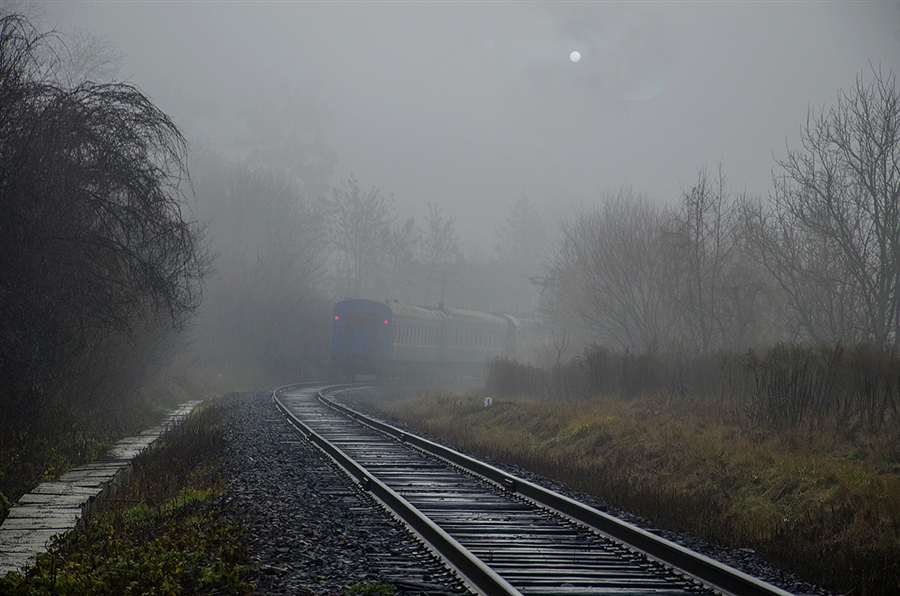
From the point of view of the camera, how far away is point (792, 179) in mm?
20219

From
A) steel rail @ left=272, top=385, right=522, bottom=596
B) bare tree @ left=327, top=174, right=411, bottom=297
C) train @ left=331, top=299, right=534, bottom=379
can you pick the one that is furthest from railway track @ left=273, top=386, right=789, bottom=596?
bare tree @ left=327, top=174, right=411, bottom=297

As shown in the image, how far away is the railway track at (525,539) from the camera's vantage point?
17.5 feet

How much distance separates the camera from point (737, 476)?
1005 cm

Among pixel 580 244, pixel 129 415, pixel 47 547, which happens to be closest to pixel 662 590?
pixel 47 547

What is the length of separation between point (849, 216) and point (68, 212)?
1707 cm

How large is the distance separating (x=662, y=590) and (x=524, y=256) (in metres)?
80.7

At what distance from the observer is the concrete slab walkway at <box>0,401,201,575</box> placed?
22.5ft

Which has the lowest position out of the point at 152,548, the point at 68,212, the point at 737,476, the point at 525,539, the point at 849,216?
the point at 152,548

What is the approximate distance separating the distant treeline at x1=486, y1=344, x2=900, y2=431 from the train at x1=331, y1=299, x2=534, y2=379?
67.4 ft

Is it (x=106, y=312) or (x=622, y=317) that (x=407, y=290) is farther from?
(x=106, y=312)

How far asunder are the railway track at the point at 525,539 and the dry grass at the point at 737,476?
0.88 m

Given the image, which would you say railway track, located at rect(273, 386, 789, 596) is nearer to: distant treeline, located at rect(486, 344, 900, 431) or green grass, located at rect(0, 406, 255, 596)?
green grass, located at rect(0, 406, 255, 596)

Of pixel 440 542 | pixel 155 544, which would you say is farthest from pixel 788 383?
pixel 155 544

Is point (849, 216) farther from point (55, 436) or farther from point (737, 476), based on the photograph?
point (55, 436)
